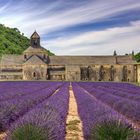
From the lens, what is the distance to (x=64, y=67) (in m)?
86.1

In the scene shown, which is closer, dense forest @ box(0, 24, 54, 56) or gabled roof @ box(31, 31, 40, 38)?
gabled roof @ box(31, 31, 40, 38)

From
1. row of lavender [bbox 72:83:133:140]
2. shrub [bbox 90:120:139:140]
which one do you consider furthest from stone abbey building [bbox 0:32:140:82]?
shrub [bbox 90:120:139:140]

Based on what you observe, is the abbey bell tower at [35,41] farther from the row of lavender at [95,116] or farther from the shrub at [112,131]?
the shrub at [112,131]

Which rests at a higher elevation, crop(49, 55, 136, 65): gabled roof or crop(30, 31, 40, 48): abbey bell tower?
crop(30, 31, 40, 48): abbey bell tower

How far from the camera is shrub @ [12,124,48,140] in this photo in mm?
6418

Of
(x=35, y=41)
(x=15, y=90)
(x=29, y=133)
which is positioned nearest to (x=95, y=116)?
(x=29, y=133)

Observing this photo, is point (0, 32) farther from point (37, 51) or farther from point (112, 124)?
point (112, 124)

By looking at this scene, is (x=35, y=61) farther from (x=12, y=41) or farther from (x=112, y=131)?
(x=112, y=131)

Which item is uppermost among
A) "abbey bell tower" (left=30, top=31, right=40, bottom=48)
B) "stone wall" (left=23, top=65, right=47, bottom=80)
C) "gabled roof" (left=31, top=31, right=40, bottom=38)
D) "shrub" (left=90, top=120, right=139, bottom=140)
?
"gabled roof" (left=31, top=31, right=40, bottom=38)

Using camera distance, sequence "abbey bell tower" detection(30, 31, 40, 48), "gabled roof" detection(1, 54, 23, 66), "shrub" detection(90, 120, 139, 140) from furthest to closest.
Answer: "abbey bell tower" detection(30, 31, 40, 48), "gabled roof" detection(1, 54, 23, 66), "shrub" detection(90, 120, 139, 140)

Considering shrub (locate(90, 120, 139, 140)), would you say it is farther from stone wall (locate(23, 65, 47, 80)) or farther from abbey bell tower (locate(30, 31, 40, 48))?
abbey bell tower (locate(30, 31, 40, 48))

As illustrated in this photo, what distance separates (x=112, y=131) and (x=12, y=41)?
144696 mm

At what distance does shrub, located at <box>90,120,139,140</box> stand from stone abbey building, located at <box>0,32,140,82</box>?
7597 cm

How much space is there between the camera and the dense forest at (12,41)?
129250 millimetres
